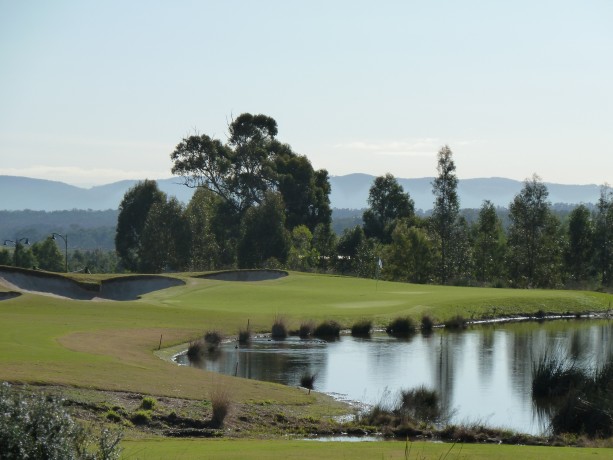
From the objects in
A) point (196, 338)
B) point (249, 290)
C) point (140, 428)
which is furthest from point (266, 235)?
point (140, 428)

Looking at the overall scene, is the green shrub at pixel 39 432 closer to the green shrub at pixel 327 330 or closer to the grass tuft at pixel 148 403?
the grass tuft at pixel 148 403

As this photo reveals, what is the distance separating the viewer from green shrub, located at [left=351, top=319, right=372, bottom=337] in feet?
149

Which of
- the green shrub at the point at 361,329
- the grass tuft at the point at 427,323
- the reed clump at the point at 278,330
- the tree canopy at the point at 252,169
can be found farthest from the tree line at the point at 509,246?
the reed clump at the point at 278,330

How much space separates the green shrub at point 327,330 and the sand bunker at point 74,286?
15.9m

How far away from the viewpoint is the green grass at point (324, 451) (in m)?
15.9

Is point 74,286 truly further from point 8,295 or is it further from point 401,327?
point 401,327

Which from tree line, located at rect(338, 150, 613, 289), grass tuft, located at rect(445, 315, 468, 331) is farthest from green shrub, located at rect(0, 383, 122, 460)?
tree line, located at rect(338, 150, 613, 289)

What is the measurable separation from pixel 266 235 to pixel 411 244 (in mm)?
15607

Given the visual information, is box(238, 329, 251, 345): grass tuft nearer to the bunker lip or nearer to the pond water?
the pond water

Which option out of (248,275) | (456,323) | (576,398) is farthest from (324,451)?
(248,275)

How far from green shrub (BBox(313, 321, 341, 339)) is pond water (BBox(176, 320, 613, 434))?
670 millimetres

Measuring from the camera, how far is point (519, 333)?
154 ft

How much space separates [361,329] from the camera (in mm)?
45750

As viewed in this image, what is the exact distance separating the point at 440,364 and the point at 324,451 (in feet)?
62.2
